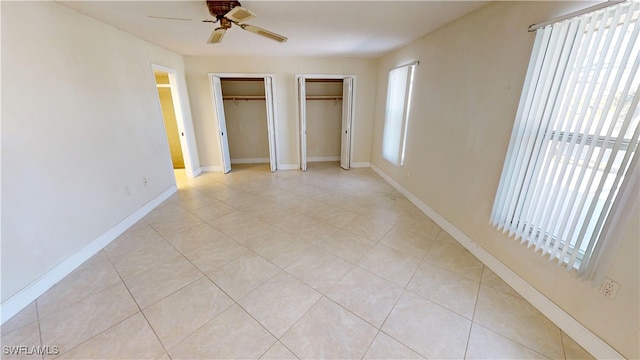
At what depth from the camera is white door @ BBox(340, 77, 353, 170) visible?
5168mm

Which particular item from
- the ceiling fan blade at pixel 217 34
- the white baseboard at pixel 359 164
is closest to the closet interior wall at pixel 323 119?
the white baseboard at pixel 359 164

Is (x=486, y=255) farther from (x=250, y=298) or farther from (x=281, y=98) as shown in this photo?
(x=281, y=98)

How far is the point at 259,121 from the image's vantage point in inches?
233

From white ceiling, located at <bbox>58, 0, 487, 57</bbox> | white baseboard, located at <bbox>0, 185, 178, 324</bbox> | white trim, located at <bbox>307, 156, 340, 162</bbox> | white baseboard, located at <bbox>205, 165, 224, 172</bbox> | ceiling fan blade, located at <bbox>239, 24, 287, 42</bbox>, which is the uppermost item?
white ceiling, located at <bbox>58, 0, 487, 57</bbox>

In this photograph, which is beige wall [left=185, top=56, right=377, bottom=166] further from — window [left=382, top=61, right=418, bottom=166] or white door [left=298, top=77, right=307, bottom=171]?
window [left=382, top=61, right=418, bottom=166]

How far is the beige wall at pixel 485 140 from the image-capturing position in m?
1.40

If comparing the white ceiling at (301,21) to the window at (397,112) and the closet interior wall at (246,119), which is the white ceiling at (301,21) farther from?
the closet interior wall at (246,119)

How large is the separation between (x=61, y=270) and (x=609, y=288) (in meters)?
4.15

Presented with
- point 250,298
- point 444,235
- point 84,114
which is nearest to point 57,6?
point 84,114

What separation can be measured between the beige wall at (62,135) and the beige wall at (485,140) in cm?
399

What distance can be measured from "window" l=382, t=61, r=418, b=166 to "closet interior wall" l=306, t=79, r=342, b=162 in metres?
1.60

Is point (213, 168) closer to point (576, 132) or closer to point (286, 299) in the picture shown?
point (286, 299)

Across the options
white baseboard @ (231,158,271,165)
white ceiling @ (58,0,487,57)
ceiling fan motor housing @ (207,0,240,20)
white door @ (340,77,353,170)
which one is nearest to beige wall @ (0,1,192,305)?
white ceiling @ (58,0,487,57)

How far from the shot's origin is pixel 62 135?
7.25 ft
